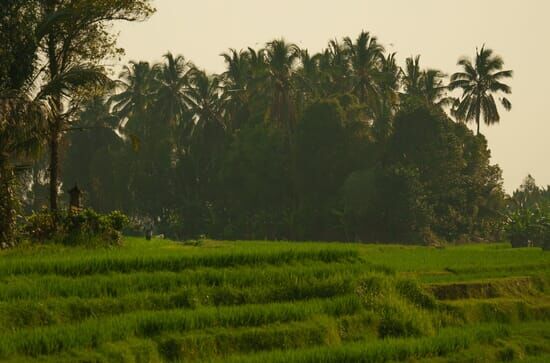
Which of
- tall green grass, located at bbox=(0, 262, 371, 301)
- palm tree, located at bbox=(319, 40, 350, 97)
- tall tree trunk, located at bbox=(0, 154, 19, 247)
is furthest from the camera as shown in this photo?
palm tree, located at bbox=(319, 40, 350, 97)

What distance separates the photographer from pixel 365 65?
190 feet

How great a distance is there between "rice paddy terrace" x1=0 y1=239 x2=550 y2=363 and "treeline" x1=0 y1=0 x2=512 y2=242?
91.1 ft

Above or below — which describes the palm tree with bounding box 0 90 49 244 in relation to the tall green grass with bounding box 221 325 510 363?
above

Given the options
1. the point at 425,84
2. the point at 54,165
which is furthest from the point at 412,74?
the point at 54,165

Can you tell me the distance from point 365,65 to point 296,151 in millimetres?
9663

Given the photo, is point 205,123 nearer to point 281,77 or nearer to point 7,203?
point 281,77

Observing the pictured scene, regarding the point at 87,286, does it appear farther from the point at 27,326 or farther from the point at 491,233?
the point at 491,233

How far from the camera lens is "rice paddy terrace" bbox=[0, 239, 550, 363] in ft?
41.4

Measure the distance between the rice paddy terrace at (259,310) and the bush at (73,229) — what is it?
202cm

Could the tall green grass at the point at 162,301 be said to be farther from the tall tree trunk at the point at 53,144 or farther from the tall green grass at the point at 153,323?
the tall tree trunk at the point at 53,144

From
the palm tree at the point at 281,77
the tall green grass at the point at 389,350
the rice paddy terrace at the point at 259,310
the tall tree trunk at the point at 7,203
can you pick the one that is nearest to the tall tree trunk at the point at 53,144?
the tall tree trunk at the point at 7,203

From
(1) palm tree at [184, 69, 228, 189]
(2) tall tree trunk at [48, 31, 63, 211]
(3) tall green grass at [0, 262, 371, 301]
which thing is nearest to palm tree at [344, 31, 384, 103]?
(1) palm tree at [184, 69, 228, 189]

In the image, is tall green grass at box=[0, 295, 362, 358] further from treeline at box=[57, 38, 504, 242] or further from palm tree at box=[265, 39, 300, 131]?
palm tree at box=[265, 39, 300, 131]

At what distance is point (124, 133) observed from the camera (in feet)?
209
